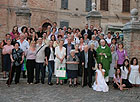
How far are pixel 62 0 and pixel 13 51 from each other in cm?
1663

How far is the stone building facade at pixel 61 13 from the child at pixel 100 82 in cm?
1461

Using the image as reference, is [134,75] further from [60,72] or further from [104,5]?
[104,5]

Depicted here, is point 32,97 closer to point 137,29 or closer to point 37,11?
point 137,29

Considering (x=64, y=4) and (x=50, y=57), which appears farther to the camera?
(x=64, y=4)

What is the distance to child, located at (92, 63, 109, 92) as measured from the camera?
7.22 m

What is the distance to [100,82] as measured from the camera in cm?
742

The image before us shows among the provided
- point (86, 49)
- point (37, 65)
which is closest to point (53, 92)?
point (37, 65)

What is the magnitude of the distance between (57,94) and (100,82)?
6.10 feet

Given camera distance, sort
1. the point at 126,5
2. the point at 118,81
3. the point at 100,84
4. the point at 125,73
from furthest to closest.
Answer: the point at 126,5 < the point at 125,73 < the point at 118,81 < the point at 100,84

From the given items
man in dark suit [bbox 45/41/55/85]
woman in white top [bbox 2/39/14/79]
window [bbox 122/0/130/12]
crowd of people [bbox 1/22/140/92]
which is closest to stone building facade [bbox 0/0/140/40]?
window [bbox 122/0/130/12]

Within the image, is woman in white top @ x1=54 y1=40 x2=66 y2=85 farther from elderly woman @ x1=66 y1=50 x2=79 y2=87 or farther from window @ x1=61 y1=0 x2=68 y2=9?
window @ x1=61 y1=0 x2=68 y2=9

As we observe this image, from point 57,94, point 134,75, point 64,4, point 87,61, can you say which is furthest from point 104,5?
point 57,94

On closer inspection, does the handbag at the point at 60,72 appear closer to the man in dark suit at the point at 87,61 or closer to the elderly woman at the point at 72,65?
the elderly woman at the point at 72,65

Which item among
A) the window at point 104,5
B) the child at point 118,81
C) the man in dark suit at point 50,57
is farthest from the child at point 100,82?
the window at point 104,5
